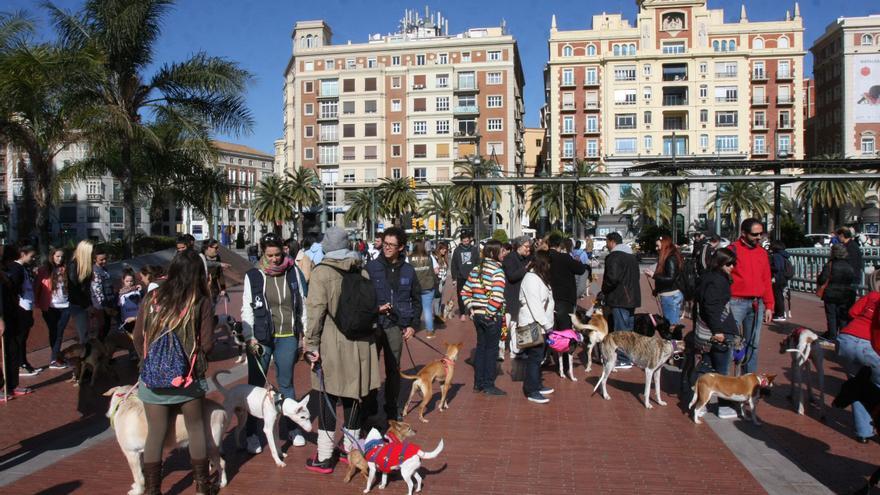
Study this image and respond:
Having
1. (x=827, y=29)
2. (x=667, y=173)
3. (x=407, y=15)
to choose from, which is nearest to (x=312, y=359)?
(x=667, y=173)

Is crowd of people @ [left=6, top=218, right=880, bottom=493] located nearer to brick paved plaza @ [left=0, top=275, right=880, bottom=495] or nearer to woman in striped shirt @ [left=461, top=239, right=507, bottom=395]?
woman in striped shirt @ [left=461, top=239, right=507, bottom=395]

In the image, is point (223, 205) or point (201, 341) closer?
point (201, 341)

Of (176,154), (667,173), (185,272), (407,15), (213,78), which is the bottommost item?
(185,272)

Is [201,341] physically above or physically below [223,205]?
below

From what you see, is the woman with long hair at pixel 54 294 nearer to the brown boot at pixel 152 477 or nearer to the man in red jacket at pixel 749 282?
the brown boot at pixel 152 477

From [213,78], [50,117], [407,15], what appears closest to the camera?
[50,117]

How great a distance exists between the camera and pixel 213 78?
17.7m

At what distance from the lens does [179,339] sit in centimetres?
455

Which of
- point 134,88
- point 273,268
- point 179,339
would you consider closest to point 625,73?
point 134,88

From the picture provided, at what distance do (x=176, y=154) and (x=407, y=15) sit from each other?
74.5 meters

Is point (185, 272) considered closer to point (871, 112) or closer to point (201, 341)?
point (201, 341)

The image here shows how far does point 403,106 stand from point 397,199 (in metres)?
14.7

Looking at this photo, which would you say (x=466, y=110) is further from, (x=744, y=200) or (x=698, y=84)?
(x=744, y=200)

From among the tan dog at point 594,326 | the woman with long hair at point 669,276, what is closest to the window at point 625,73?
the woman with long hair at point 669,276
